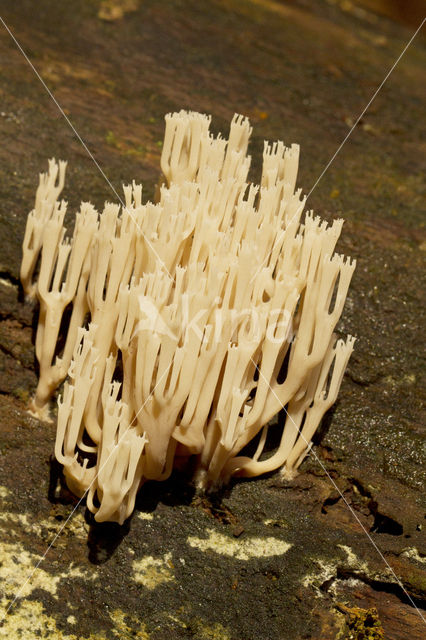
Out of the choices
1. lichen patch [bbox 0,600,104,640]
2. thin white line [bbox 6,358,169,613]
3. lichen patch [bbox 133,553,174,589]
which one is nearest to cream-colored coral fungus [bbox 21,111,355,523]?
→ thin white line [bbox 6,358,169,613]

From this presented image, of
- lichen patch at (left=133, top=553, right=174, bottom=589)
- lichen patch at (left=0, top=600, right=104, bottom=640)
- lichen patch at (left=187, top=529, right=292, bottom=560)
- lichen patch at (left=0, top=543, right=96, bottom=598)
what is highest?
lichen patch at (left=187, top=529, right=292, bottom=560)

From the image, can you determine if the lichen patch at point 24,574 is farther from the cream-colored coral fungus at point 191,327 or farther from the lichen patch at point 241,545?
the lichen patch at point 241,545

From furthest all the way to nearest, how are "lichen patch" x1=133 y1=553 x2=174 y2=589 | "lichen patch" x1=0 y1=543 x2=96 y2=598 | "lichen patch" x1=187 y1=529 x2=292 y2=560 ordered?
"lichen patch" x1=187 y1=529 x2=292 y2=560 → "lichen patch" x1=133 y1=553 x2=174 y2=589 → "lichen patch" x1=0 y1=543 x2=96 y2=598

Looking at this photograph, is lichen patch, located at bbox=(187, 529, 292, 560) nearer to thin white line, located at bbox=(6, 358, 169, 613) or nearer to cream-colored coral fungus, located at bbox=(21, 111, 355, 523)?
cream-colored coral fungus, located at bbox=(21, 111, 355, 523)

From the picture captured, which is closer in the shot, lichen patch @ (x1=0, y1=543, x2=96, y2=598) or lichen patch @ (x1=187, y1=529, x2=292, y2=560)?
lichen patch @ (x1=0, y1=543, x2=96, y2=598)

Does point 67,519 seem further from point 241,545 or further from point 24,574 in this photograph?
point 241,545

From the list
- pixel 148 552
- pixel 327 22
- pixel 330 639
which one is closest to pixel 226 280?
pixel 148 552

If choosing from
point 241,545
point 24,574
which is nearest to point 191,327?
point 241,545

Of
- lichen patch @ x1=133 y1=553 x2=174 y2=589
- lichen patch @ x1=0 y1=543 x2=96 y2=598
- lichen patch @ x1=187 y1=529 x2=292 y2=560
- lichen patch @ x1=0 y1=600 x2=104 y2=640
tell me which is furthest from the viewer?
lichen patch @ x1=187 y1=529 x2=292 y2=560
